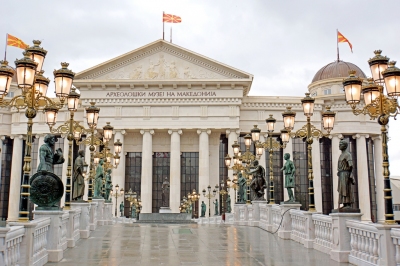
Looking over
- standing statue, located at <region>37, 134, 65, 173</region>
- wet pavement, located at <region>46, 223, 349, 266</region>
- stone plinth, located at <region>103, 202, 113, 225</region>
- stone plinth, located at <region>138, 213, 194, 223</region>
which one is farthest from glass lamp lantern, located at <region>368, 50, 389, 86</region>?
stone plinth, located at <region>138, 213, 194, 223</region>

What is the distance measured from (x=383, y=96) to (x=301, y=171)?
5420 centimetres

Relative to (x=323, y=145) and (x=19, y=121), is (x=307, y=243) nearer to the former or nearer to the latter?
(x=323, y=145)

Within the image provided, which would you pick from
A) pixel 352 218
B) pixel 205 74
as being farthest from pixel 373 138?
pixel 352 218

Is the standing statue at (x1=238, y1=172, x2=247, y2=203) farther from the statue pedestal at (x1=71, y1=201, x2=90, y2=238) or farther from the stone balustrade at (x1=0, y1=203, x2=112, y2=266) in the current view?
the stone balustrade at (x1=0, y1=203, x2=112, y2=266)

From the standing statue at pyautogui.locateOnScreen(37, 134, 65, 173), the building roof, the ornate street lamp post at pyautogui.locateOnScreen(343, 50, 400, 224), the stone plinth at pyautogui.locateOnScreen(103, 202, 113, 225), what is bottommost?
the stone plinth at pyautogui.locateOnScreen(103, 202, 113, 225)

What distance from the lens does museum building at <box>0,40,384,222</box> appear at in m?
59.2

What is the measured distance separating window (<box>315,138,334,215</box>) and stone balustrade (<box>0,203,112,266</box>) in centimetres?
5285

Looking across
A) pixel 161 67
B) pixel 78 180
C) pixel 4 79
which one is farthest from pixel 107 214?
pixel 161 67

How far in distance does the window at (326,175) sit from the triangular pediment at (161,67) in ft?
53.6

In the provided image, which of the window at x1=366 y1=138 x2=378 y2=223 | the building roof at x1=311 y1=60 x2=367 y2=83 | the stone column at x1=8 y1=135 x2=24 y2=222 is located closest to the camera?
the stone column at x1=8 y1=135 x2=24 y2=222

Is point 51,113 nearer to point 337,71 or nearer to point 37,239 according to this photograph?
point 37,239

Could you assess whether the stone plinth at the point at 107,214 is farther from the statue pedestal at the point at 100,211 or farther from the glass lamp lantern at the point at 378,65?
the glass lamp lantern at the point at 378,65

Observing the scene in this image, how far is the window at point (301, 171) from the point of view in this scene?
64.2 metres

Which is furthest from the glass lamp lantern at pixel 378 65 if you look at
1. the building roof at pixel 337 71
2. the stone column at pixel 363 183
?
the building roof at pixel 337 71
